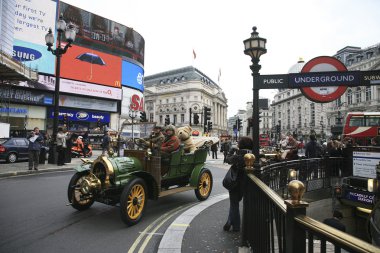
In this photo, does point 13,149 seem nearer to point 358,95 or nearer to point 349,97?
point 358,95

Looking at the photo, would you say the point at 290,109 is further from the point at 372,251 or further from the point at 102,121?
the point at 372,251

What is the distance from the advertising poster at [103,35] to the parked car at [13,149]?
30.7 metres

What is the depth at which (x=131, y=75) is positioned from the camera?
5131 centimetres

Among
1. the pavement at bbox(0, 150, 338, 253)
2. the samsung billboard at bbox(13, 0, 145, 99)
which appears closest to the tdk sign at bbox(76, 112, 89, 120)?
the samsung billboard at bbox(13, 0, 145, 99)

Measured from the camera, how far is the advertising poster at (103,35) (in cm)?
4256

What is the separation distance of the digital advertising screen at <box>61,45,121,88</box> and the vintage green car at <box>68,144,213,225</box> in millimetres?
38733

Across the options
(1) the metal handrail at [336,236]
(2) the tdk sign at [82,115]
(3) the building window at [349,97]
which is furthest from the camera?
(3) the building window at [349,97]

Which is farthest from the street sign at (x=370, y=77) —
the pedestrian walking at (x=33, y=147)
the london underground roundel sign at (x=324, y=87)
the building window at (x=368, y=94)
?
the building window at (x=368, y=94)

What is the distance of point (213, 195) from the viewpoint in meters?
8.29

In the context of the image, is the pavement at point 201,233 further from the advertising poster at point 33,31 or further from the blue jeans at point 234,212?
the advertising poster at point 33,31

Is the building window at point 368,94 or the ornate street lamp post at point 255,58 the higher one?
the building window at point 368,94

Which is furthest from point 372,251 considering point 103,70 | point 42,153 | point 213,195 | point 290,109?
point 290,109

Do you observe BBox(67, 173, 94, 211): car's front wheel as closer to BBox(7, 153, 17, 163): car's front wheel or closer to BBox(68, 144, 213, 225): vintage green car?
BBox(68, 144, 213, 225): vintage green car

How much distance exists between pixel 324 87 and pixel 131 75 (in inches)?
1937
